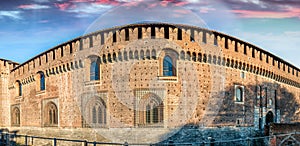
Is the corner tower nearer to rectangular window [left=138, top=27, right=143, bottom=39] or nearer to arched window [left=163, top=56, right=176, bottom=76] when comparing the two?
rectangular window [left=138, top=27, right=143, bottom=39]

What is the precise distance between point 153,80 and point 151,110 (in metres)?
1.90

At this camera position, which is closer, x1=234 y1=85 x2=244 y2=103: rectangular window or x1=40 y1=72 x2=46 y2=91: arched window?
x1=234 y1=85 x2=244 y2=103: rectangular window

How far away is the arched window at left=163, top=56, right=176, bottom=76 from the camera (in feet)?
53.8

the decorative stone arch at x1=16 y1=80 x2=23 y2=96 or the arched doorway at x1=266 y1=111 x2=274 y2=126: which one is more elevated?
the decorative stone arch at x1=16 y1=80 x2=23 y2=96

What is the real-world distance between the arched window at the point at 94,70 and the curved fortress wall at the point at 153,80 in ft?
0.24

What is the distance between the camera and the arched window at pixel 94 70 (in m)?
18.0

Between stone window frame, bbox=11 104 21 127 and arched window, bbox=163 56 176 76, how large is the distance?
1925 cm

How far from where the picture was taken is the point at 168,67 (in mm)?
16484

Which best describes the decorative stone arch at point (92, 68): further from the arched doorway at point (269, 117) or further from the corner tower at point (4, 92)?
the arched doorway at point (269, 117)

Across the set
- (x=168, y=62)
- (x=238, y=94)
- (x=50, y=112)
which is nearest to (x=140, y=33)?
(x=168, y=62)

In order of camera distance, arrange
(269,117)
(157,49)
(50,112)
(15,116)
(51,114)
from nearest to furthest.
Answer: (157,49) < (51,114) < (50,112) < (269,117) < (15,116)

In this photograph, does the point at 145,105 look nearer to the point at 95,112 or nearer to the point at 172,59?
the point at 172,59

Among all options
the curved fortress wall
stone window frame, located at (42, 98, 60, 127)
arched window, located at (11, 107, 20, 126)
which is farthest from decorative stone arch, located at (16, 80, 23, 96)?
stone window frame, located at (42, 98, 60, 127)

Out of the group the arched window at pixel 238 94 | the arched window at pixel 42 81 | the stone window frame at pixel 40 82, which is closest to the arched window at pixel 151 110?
the arched window at pixel 238 94
